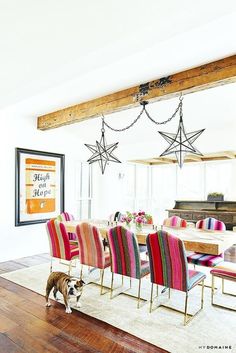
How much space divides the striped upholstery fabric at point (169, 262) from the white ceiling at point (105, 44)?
1827 millimetres

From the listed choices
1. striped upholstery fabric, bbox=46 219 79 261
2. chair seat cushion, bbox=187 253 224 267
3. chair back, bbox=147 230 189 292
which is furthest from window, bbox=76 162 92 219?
chair back, bbox=147 230 189 292

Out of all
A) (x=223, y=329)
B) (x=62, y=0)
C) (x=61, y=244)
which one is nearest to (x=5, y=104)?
(x=61, y=244)

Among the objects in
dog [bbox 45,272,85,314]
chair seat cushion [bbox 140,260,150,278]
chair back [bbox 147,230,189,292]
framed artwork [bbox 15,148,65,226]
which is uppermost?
framed artwork [bbox 15,148,65,226]

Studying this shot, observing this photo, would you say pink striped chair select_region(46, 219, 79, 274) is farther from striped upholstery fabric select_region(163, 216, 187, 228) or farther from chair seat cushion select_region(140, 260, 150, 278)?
striped upholstery fabric select_region(163, 216, 187, 228)

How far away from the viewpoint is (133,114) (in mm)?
4996

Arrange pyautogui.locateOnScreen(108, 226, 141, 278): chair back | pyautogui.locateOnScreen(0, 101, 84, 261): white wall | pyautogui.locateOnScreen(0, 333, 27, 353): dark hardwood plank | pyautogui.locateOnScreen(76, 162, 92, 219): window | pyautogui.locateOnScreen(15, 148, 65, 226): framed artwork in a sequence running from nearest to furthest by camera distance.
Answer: pyautogui.locateOnScreen(0, 333, 27, 353): dark hardwood plank, pyautogui.locateOnScreen(108, 226, 141, 278): chair back, pyautogui.locateOnScreen(0, 101, 84, 261): white wall, pyautogui.locateOnScreen(15, 148, 65, 226): framed artwork, pyautogui.locateOnScreen(76, 162, 92, 219): window

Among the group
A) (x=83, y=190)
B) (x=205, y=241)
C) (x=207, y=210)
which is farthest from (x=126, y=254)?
(x=207, y=210)

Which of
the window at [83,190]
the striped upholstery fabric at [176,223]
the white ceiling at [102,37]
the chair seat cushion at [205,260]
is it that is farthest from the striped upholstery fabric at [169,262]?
the window at [83,190]

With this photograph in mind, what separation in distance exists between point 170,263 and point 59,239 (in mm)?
1726

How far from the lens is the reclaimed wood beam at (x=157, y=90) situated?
302cm

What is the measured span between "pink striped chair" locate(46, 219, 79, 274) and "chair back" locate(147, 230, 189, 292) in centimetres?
138

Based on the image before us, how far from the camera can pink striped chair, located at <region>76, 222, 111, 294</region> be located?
333 cm

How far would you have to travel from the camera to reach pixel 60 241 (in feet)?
12.3

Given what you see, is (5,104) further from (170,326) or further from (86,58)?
(170,326)
